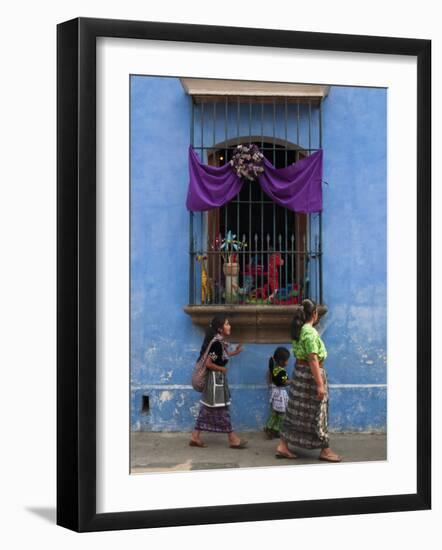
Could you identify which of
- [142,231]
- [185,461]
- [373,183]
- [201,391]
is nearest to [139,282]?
[142,231]

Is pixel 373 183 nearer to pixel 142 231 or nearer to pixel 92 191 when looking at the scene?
pixel 142 231

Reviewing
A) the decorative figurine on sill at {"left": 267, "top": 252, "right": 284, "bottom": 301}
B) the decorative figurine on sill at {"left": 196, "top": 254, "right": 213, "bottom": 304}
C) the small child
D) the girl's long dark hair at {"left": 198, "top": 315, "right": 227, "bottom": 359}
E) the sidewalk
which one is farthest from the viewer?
the decorative figurine on sill at {"left": 267, "top": 252, "right": 284, "bottom": 301}

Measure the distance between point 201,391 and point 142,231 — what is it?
1.73 m

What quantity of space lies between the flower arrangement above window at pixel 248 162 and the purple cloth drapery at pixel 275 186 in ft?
0.18

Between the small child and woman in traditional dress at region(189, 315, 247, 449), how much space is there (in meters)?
0.46

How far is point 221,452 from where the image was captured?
9.28 m

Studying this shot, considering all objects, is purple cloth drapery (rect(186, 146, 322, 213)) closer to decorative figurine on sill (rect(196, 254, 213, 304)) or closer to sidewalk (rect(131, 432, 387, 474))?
decorative figurine on sill (rect(196, 254, 213, 304))

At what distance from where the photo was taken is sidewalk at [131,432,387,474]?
349 inches

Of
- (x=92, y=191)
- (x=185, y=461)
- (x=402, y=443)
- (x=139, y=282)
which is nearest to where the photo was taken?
(x=92, y=191)

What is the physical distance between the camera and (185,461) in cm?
900

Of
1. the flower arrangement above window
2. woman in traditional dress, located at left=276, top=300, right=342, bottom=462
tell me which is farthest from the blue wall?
woman in traditional dress, located at left=276, top=300, right=342, bottom=462

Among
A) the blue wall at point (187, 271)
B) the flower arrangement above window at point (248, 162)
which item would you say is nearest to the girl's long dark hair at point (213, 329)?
the blue wall at point (187, 271)

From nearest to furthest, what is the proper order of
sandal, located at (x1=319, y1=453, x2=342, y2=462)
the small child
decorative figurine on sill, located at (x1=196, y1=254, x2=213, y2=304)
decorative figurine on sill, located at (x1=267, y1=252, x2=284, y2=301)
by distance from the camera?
sandal, located at (x1=319, y1=453, x2=342, y2=462)
the small child
decorative figurine on sill, located at (x1=196, y1=254, x2=213, y2=304)
decorative figurine on sill, located at (x1=267, y1=252, x2=284, y2=301)

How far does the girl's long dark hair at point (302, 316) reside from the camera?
927 centimetres
